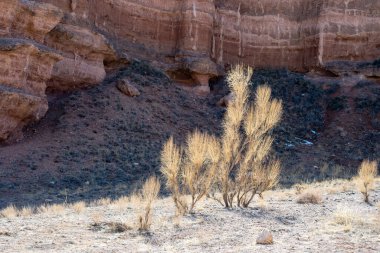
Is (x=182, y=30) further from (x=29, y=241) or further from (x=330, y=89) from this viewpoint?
(x=29, y=241)

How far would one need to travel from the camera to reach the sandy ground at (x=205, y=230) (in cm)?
870

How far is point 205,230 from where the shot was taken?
34.1 ft

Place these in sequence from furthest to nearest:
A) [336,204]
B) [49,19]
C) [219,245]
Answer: [49,19] < [336,204] < [219,245]

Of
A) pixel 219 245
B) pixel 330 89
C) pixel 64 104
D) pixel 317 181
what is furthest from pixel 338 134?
pixel 219 245

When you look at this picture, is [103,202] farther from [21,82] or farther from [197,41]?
[197,41]

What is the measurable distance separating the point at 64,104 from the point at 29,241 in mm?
17032

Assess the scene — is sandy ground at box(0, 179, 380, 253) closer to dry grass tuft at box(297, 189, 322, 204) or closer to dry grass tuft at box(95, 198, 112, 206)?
dry grass tuft at box(297, 189, 322, 204)

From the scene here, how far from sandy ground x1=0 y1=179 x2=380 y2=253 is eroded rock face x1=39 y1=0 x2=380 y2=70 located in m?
19.6

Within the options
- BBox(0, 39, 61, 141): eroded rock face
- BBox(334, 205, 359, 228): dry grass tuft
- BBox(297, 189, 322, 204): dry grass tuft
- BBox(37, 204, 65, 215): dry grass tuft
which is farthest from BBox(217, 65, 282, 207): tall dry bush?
BBox(0, 39, 61, 141): eroded rock face

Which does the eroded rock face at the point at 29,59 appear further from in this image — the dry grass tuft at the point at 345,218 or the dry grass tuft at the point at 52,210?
the dry grass tuft at the point at 345,218

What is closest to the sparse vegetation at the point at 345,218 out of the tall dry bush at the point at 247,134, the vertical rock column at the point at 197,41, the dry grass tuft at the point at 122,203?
the tall dry bush at the point at 247,134

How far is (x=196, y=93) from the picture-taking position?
31.7 metres

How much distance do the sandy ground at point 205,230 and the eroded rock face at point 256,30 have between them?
64.1 feet

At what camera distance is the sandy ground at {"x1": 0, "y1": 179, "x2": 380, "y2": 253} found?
870 cm
